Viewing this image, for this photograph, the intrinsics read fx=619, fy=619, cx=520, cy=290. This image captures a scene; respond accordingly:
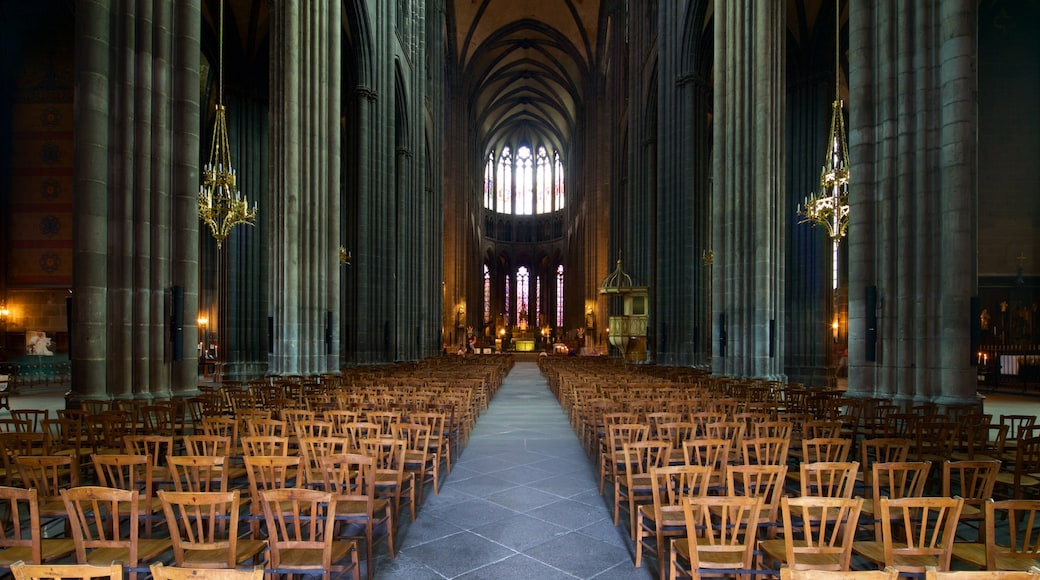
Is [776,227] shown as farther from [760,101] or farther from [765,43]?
[765,43]

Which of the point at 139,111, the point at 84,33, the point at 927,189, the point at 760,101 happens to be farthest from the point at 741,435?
the point at 760,101

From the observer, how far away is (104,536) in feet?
13.6

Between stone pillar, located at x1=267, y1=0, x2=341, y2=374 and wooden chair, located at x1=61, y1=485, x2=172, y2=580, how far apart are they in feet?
40.4

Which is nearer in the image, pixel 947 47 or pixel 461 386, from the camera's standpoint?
pixel 947 47

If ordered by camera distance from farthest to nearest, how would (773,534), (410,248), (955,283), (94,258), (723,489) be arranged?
(410,248) < (955,283) < (94,258) < (723,489) < (773,534)

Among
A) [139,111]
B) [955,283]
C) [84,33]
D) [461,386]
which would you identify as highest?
[84,33]

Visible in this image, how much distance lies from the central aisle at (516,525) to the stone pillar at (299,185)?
8.20 meters

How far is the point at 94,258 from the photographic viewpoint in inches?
362

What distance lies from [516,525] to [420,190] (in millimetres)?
29258

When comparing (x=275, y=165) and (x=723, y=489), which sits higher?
(x=275, y=165)

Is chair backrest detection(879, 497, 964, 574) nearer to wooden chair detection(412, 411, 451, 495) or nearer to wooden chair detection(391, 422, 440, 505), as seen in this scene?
wooden chair detection(412, 411, 451, 495)

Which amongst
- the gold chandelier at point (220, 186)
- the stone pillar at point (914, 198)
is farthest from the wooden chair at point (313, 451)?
the gold chandelier at point (220, 186)

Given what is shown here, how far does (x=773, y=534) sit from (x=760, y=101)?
49.9ft

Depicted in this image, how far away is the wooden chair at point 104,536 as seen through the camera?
11.7 feet
